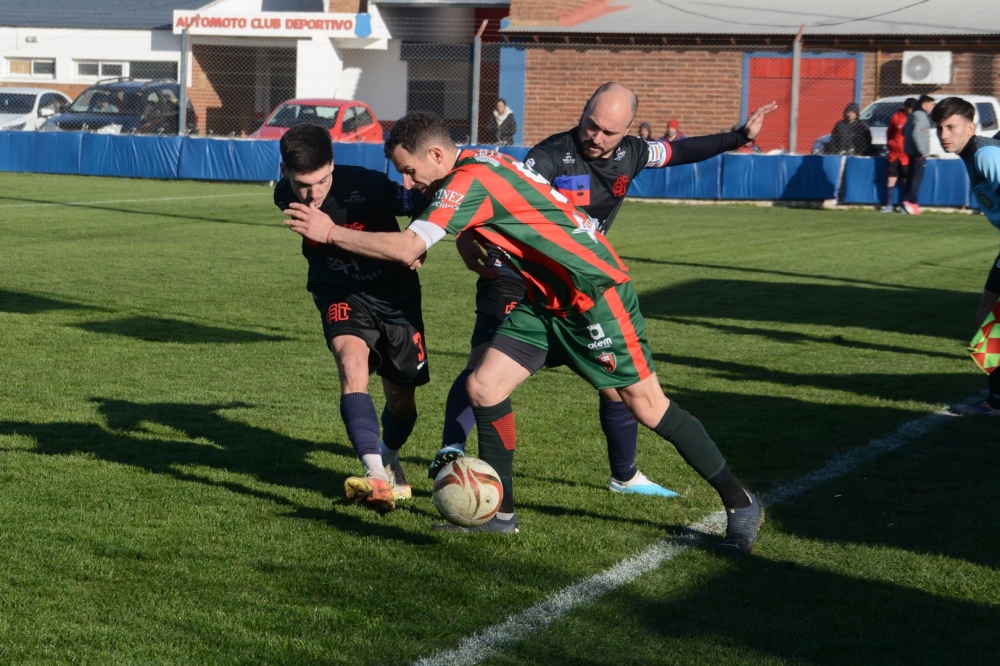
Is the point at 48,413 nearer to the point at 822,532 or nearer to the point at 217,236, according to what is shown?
the point at 822,532

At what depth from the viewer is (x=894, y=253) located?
54.6 ft

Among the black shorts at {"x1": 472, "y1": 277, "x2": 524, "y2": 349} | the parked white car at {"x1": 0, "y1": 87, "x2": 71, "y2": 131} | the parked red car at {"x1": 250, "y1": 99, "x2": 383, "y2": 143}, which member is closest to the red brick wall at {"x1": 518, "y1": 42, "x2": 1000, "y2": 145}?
the parked red car at {"x1": 250, "y1": 99, "x2": 383, "y2": 143}

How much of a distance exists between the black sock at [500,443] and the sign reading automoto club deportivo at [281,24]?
110 ft

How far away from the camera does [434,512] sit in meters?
5.48

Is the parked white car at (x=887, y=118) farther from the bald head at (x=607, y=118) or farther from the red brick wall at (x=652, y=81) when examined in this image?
the bald head at (x=607, y=118)

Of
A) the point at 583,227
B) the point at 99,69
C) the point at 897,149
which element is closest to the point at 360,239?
the point at 583,227

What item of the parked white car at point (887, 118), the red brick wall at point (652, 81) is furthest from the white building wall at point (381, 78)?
the parked white car at point (887, 118)

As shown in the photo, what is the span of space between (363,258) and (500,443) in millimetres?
1049

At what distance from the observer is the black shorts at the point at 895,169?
2262 centimetres

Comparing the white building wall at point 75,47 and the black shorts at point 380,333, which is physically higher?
the white building wall at point 75,47

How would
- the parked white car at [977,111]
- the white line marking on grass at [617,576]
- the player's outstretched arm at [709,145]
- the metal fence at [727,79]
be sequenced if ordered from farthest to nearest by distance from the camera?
the metal fence at [727,79]
the parked white car at [977,111]
the player's outstretched arm at [709,145]
the white line marking on grass at [617,576]

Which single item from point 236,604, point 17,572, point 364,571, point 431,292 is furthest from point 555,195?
point 431,292

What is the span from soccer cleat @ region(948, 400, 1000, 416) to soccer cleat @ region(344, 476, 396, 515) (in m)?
4.15

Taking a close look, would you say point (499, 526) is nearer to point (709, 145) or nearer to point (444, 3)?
point (709, 145)
